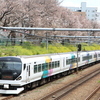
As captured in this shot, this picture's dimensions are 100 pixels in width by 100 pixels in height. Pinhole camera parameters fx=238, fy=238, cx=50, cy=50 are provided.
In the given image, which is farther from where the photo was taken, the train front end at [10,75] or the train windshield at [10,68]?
the train windshield at [10,68]

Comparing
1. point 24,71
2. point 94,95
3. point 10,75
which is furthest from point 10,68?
point 94,95

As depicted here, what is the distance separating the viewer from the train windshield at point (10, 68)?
487 inches

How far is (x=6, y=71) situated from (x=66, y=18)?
36.3 m

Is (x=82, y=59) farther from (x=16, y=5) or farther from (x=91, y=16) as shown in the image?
(x=91, y=16)

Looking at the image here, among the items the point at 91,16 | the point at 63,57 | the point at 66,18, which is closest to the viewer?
the point at 63,57

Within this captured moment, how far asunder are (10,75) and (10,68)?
411mm

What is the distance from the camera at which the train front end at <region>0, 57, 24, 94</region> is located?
39.8 feet

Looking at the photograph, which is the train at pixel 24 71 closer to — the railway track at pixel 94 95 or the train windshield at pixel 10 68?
the train windshield at pixel 10 68

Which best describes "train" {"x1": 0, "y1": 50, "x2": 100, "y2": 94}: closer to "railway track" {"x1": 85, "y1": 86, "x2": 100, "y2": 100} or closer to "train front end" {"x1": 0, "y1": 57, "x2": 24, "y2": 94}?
"train front end" {"x1": 0, "y1": 57, "x2": 24, "y2": 94}

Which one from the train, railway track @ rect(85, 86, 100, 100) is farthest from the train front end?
railway track @ rect(85, 86, 100, 100)

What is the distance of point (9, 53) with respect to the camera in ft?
69.3

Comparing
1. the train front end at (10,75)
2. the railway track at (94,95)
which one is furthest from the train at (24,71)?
the railway track at (94,95)

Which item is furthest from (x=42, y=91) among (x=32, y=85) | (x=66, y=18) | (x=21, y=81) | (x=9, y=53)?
(x=66, y=18)

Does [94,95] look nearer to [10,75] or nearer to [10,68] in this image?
[10,75]
